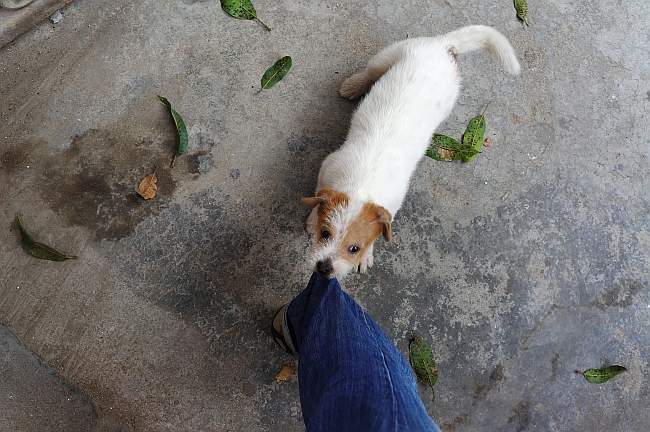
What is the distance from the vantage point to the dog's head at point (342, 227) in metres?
2.10

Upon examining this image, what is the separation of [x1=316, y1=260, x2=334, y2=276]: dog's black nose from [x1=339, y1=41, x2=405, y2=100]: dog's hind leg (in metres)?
1.42

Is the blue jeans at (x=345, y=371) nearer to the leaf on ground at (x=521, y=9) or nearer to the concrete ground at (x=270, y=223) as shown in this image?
the concrete ground at (x=270, y=223)

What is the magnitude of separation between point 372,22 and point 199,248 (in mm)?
2123

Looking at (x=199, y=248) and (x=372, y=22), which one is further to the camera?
(x=372, y=22)

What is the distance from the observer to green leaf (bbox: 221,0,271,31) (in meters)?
3.06

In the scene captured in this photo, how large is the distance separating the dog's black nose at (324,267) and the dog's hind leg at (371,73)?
4.67 feet

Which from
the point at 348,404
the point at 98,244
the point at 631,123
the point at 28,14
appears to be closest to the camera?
the point at 348,404

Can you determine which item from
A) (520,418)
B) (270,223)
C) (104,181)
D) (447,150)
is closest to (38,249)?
(104,181)

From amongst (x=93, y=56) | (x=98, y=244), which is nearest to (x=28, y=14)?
(x=93, y=56)

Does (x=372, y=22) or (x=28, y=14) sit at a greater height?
(x=28, y=14)

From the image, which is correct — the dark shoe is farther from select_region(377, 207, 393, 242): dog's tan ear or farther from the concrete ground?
select_region(377, 207, 393, 242): dog's tan ear

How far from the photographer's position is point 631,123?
3145mm

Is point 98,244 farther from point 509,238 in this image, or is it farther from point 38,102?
point 509,238

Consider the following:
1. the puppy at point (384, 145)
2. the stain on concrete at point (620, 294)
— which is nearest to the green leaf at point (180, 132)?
the puppy at point (384, 145)
